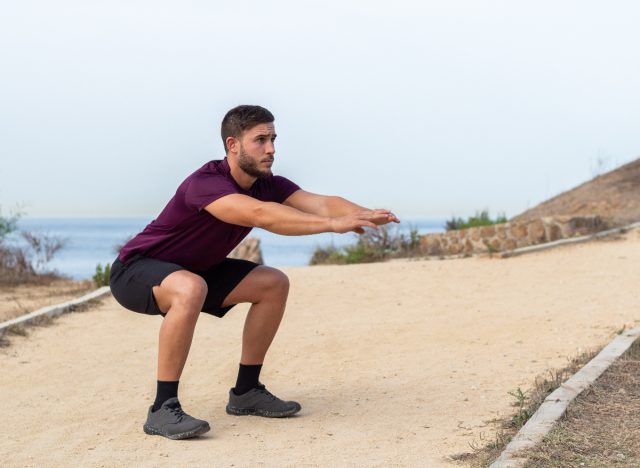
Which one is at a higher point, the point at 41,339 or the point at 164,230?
the point at 164,230

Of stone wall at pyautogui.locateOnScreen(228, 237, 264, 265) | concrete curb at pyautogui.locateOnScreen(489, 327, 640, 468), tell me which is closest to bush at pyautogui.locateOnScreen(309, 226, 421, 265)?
stone wall at pyautogui.locateOnScreen(228, 237, 264, 265)

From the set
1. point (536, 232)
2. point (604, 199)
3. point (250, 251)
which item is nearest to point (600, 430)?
point (536, 232)

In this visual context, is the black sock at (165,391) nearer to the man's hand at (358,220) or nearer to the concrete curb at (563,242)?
the man's hand at (358,220)

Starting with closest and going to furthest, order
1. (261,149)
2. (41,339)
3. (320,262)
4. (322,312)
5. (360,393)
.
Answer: (261,149), (360,393), (41,339), (322,312), (320,262)

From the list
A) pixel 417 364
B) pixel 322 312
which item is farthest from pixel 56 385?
pixel 322 312

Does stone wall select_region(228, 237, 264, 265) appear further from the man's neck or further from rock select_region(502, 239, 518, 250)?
the man's neck

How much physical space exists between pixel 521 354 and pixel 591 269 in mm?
4388

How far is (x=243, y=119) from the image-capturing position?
488 cm

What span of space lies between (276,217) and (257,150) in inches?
18.8

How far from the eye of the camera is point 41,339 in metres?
8.23

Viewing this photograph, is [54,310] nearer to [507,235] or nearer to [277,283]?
[277,283]

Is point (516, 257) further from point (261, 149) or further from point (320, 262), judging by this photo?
point (261, 149)

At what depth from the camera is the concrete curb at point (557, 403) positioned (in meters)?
4.27

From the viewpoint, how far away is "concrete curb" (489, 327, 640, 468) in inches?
168
